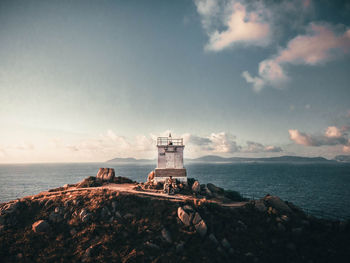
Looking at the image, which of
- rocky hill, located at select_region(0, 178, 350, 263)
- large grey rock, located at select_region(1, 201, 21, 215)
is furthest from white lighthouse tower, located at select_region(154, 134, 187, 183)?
large grey rock, located at select_region(1, 201, 21, 215)

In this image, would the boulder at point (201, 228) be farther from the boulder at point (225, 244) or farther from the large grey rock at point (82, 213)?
the large grey rock at point (82, 213)

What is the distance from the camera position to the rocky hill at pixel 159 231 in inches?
827

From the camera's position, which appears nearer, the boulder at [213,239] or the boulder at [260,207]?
the boulder at [213,239]

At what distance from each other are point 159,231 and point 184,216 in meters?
3.84

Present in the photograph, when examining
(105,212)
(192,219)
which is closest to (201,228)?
(192,219)

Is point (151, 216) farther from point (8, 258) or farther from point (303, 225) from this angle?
point (303, 225)

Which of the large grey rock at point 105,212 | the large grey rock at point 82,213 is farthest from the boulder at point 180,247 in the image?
the large grey rock at point 82,213

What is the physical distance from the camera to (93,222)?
2503 cm

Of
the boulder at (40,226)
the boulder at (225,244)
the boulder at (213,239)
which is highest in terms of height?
the boulder at (40,226)

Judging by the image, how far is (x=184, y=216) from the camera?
985 inches

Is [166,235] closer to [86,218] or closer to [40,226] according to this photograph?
[86,218]

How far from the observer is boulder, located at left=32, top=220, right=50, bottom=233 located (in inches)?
957

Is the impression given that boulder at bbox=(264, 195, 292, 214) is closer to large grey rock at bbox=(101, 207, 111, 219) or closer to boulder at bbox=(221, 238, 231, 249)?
boulder at bbox=(221, 238, 231, 249)

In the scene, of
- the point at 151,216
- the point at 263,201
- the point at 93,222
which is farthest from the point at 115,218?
the point at 263,201
